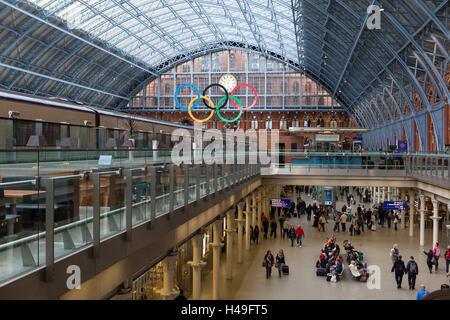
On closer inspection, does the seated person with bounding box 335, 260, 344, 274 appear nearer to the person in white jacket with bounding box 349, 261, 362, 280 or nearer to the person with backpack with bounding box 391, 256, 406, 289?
the person in white jacket with bounding box 349, 261, 362, 280

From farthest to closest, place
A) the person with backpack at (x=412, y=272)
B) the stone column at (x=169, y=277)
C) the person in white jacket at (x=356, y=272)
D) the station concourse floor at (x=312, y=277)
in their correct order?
1. the person in white jacket at (x=356, y=272)
2. the person with backpack at (x=412, y=272)
3. the station concourse floor at (x=312, y=277)
4. the stone column at (x=169, y=277)

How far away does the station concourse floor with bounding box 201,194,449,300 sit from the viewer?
1906 cm

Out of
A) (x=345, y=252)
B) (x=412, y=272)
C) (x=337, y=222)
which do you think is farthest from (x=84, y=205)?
(x=337, y=222)

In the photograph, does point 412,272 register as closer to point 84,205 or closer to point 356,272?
point 356,272

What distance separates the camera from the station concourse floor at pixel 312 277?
1906 centimetres

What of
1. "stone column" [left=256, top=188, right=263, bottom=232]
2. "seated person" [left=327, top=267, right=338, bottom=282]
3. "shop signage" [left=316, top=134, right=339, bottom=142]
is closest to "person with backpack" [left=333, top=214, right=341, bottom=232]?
"stone column" [left=256, top=188, right=263, bottom=232]

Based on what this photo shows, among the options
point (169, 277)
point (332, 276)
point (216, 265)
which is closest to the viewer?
point (169, 277)

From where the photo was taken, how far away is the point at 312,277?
22031mm

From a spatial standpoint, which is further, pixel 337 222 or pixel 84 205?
pixel 337 222

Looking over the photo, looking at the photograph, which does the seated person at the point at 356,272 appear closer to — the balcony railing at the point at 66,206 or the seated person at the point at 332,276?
the seated person at the point at 332,276

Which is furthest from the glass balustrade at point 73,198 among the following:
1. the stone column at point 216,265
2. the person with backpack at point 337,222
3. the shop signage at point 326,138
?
the shop signage at point 326,138

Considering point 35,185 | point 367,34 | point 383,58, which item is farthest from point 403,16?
point 35,185
